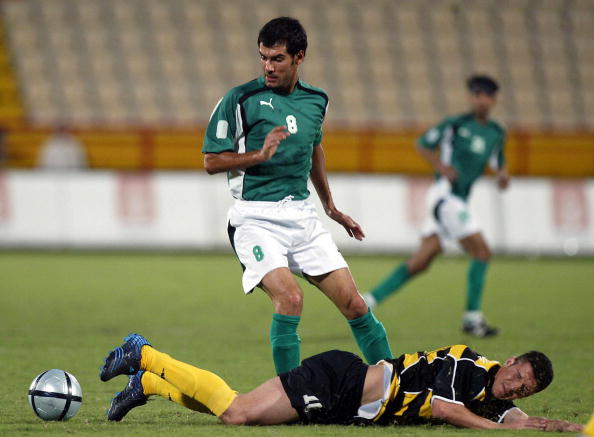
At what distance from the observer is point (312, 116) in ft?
20.6

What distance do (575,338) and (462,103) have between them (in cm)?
1396

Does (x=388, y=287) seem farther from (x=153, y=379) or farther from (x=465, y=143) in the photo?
(x=153, y=379)

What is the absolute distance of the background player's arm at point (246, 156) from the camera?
19.1 ft

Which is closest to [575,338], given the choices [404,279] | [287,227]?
[404,279]

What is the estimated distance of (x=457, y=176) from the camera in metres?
10.1

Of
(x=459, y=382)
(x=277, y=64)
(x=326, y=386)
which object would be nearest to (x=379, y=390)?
(x=326, y=386)

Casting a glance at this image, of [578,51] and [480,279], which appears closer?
[480,279]

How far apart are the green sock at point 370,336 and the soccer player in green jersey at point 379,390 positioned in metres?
0.66

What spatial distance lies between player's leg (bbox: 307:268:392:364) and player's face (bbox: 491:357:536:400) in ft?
3.35

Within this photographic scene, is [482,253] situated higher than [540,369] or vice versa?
[482,253]

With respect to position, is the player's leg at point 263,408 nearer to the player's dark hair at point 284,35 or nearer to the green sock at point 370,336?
the green sock at point 370,336

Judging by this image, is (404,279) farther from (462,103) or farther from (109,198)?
(462,103)

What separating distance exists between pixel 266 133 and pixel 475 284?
4.24 m

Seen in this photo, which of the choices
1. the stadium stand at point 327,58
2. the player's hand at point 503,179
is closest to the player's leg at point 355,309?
the player's hand at point 503,179
